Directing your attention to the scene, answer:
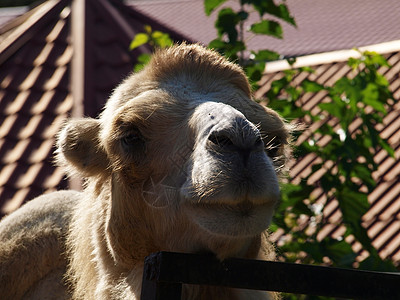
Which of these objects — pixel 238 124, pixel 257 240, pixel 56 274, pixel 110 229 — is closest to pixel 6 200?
pixel 56 274

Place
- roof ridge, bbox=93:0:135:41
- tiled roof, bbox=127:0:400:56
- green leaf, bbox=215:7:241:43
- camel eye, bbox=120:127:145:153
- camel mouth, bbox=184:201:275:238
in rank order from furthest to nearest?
tiled roof, bbox=127:0:400:56 → roof ridge, bbox=93:0:135:41 → green leaf, bbox=215:7:241:43 → camel eye, bbox=120:127:145:153 → camel mouth, bbox=184:201:275:238

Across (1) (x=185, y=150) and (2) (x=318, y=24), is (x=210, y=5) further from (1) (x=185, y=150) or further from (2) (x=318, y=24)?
(2) (x=318, y=24)

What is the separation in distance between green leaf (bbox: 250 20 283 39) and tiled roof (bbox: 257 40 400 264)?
5.81 ft

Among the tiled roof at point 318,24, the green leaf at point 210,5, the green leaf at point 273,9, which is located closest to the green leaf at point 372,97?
the green leaf at point 273,9

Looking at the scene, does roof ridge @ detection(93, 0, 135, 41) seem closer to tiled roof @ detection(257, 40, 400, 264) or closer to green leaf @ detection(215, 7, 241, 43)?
tiled roof @ detection(257, 40, 400, 264)

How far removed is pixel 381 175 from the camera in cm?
798

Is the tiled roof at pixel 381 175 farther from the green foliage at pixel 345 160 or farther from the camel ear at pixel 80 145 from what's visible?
the camel ear at pixel 80 145

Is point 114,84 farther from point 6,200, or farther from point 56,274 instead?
point 56,274

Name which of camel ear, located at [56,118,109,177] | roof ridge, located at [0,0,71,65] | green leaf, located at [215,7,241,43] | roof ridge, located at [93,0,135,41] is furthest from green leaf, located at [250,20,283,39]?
roof ridge, located at [0,0,71,65]

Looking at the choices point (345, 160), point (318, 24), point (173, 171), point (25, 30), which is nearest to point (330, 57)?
point (318, 24)

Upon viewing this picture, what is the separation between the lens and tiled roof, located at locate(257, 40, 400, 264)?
24.6 feet

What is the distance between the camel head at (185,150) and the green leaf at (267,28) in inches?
74.2

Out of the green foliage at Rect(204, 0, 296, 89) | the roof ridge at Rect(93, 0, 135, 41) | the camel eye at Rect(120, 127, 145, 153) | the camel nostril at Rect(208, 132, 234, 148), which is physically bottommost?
the roof ridge at Rect(93, 0, 135, 41)

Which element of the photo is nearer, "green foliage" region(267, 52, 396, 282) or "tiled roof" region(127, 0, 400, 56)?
"green foliage" region(267, 52, 396, 282)
